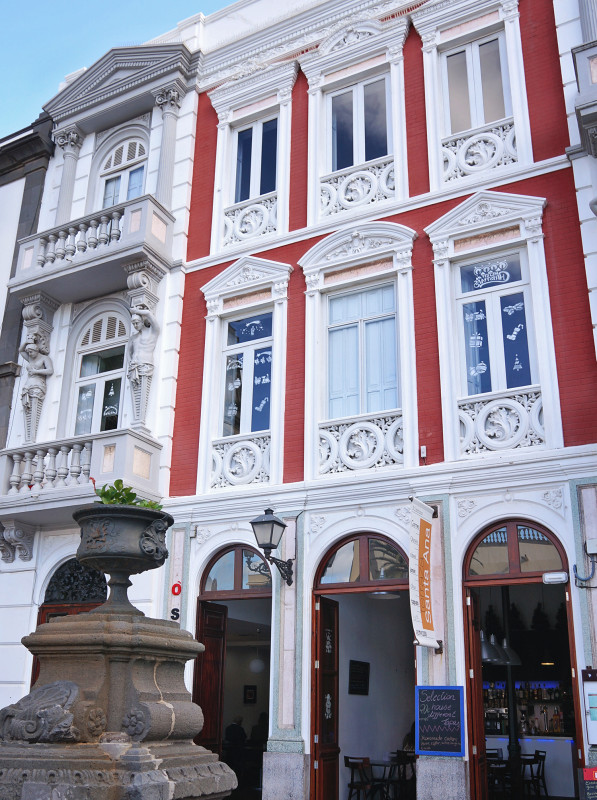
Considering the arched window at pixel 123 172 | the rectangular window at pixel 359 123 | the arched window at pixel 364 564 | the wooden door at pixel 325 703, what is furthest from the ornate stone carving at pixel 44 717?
the arched window at pixel 123 172

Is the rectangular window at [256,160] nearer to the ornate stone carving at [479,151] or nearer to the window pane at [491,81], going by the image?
the ornate stone carving at [479,151]

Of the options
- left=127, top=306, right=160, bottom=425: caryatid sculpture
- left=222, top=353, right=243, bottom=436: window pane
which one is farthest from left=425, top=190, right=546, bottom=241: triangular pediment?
left=127, top=306, right=160, bottom=425: caryatid sculpture

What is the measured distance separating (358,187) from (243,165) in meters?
2.84

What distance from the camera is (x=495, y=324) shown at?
1121cm

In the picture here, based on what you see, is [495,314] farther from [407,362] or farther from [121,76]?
[121,76]

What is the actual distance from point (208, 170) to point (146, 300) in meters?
2.85

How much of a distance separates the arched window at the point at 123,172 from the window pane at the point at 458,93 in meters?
6.04

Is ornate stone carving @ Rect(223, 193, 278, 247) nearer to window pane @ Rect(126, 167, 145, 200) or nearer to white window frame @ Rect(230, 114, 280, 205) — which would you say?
white window frame @ Rect(230, 114, 280, 205)

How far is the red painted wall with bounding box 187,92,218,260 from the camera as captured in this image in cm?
1438

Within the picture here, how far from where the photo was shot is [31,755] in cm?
545

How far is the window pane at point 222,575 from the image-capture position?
39.8ft

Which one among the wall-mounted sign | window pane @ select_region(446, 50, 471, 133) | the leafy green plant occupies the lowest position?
the wall-mounted sign

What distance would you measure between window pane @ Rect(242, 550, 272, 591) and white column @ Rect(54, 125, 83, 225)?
310 inches

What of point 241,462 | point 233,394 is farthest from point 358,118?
point 241,462
